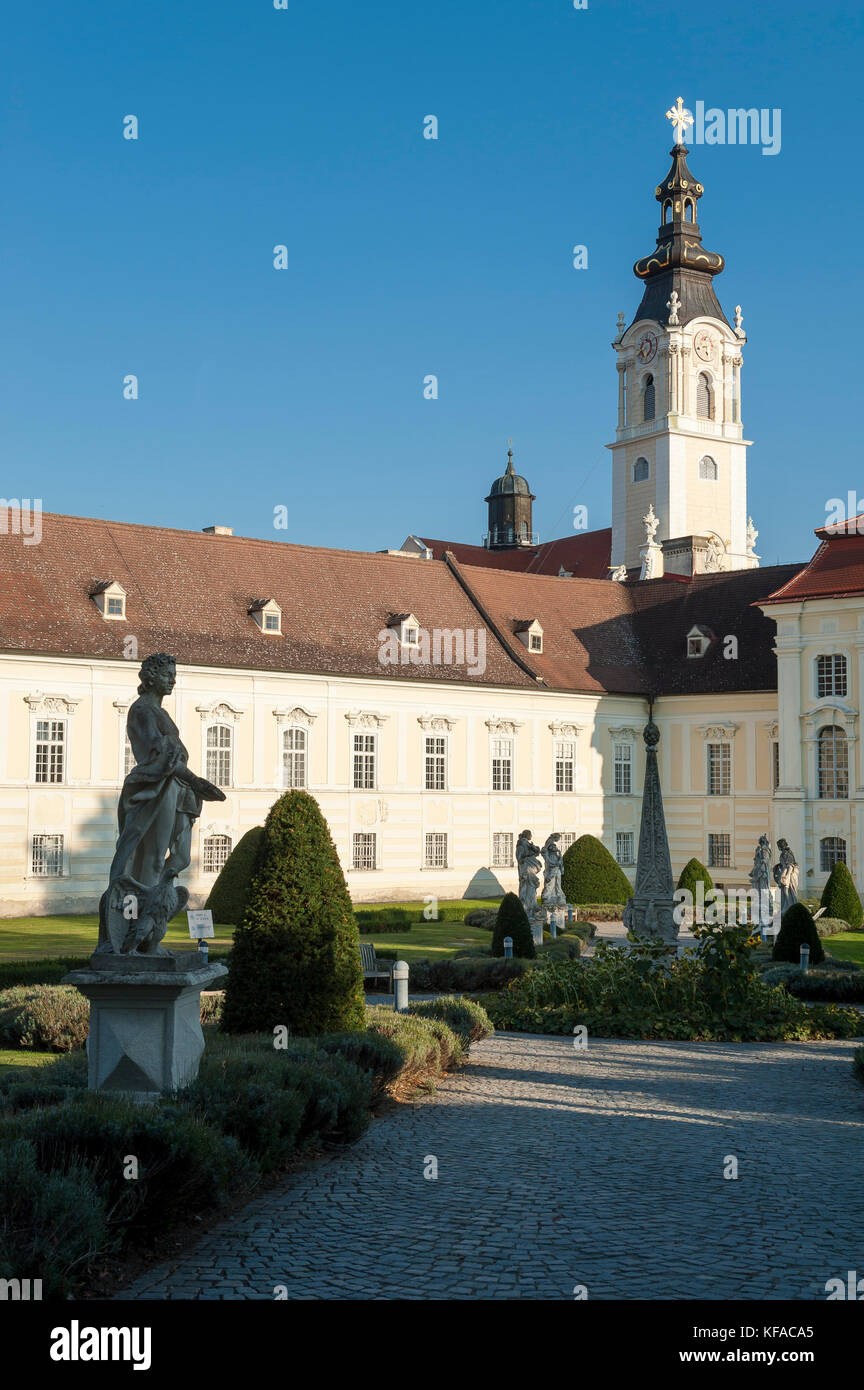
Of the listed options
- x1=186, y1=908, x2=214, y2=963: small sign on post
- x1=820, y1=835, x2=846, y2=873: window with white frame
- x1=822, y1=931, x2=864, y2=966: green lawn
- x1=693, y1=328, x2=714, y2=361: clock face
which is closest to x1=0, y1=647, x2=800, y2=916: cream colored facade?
x1=820, y1=835, x2=846, y2=873: window with white frame

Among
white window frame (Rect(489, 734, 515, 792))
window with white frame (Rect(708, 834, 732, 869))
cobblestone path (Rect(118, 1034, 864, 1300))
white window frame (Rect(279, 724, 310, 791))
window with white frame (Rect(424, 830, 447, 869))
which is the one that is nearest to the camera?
cobblestone path (Rect(118, 1034, 864, 1300))

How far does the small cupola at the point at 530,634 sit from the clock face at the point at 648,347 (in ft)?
129

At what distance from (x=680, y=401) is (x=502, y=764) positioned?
41664 mm

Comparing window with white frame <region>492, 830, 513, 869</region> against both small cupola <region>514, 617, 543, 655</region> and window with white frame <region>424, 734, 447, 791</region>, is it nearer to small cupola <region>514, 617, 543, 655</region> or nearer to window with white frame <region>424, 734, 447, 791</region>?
window with white frame <region>424, 734, 447, 791</region>

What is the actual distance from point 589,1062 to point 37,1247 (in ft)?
30.4

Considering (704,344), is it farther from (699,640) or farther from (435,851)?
(435,851)

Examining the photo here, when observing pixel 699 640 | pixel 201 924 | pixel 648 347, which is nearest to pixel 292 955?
pixel 201 924

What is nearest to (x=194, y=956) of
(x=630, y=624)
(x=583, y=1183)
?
(x=583, y=1183)

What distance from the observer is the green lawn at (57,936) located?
25750 mm

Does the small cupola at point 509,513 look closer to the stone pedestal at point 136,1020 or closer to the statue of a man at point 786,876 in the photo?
the statue of a man at point 786,876

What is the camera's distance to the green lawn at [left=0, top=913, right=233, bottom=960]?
84.5 feet

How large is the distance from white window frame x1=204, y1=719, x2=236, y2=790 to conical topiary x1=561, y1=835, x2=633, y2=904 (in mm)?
9789

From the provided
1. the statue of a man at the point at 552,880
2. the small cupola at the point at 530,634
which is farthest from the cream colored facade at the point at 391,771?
the statue of a man at the point at 552,880
